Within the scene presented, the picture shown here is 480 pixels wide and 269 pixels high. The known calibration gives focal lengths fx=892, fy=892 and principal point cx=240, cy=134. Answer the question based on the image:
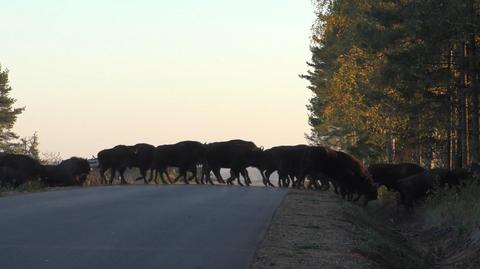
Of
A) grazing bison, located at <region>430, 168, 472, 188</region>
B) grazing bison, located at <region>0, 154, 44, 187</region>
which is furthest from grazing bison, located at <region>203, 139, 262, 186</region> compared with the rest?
grazing bison, located at <region>430, 168, 472, 188</region>

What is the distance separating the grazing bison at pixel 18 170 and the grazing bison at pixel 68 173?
694mm

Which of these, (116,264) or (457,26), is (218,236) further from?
(457,26)

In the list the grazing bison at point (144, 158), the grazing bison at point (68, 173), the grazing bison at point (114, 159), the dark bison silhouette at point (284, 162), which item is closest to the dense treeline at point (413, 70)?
the dark bison silhouette at point (284, 162)

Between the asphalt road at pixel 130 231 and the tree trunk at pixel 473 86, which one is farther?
the tree trunk at pixel 473 86

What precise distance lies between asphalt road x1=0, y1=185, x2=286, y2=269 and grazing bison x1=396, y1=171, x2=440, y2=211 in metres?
7.01

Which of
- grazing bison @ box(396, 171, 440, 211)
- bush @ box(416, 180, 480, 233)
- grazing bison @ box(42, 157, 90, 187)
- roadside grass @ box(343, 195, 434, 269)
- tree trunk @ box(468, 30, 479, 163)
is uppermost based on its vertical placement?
tree trunk @ box(468, 30, 479, 163)

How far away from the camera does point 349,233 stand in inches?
683

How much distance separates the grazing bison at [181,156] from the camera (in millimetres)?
39781

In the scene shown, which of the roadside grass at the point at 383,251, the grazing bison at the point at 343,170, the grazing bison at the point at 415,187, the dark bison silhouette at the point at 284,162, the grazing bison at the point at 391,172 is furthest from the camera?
the dark bison silhouette at the point at 284,162

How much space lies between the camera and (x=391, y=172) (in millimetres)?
33656

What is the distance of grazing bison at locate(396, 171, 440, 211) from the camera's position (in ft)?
93.0

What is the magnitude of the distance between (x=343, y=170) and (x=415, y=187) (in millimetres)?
4174

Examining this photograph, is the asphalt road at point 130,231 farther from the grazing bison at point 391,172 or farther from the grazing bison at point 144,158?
the grazing bison at point 144,158

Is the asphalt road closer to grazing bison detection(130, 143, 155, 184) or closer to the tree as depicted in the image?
grazing bison detection(130, 143, 155, 184)
